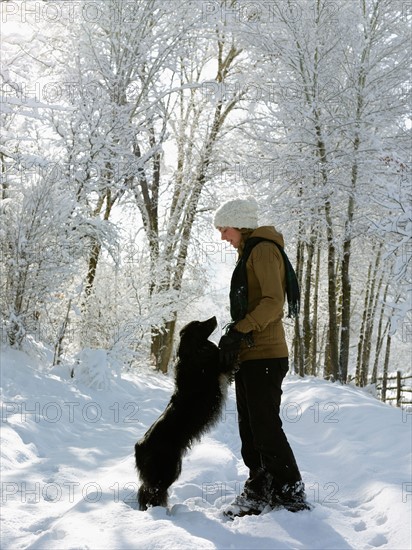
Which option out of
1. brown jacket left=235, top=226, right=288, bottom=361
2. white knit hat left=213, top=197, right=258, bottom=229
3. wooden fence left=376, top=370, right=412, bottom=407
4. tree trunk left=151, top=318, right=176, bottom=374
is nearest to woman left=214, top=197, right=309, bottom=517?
brown jacket left=235, top=226, right=288, bottom=361

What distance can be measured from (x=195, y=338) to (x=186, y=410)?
46 cm

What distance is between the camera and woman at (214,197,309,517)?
3.28m

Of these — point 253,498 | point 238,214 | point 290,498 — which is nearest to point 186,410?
point 253,498

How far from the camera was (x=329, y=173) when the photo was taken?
10859 millimetres

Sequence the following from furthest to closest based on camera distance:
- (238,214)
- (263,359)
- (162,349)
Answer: (162,349) < (238,214) < (263,359)

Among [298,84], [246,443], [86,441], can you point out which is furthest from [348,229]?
[246,443]

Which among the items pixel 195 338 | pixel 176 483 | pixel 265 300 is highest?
pixel 265 300

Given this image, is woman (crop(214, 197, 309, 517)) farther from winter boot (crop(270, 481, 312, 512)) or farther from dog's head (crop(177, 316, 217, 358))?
dog's head (crop(177, 316, 217, 358))

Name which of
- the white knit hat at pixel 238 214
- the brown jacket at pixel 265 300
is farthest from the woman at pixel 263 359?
the white knit hat at pixel 238 214

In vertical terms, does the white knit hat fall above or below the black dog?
above

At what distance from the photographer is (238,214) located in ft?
11.7

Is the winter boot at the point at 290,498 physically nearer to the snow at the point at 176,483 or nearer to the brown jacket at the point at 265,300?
the snow at the point at 176,483

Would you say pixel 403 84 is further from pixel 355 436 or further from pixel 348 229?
pixel 355 436

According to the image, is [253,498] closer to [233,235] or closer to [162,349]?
[233,235]
